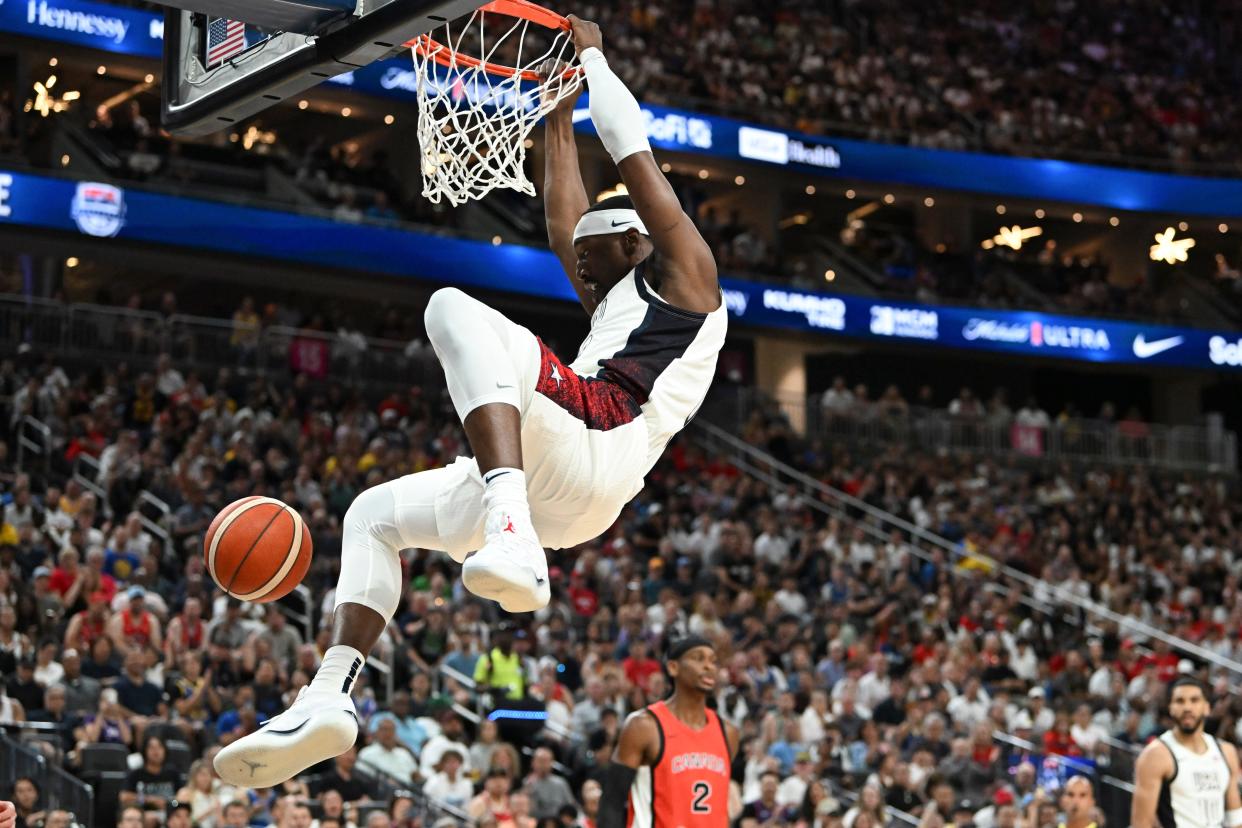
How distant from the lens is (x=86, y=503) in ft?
52.5

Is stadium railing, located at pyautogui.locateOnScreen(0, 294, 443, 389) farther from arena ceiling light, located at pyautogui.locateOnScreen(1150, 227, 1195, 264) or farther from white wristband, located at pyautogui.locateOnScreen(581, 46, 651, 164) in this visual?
arena ceiling light, located at pyautogui.locateOnScreen(1150, 227, 1195, 264)

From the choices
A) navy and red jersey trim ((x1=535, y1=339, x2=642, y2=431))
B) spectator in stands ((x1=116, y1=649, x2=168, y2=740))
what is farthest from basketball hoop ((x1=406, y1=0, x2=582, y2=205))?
spectator in stands ((x1=116, y1=649, x2=168, y2=740))

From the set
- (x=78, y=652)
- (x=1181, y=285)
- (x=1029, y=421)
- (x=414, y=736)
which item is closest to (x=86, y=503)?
(x=78, y=652)

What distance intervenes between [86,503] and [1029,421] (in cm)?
1857

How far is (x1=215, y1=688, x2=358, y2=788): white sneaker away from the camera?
17.1ft

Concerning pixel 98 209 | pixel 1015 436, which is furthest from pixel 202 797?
pixel 1015 436

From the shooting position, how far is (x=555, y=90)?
6.59 m

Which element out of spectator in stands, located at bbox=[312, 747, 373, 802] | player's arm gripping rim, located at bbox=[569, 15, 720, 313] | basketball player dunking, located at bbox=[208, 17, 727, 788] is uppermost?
player's arm gripping rim, located at bbox=[569, 15, 720, 313]

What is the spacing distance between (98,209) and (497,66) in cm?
1803

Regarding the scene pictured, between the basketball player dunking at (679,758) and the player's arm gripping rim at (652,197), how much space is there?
328 centimetres

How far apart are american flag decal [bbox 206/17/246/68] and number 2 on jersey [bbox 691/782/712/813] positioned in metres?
4.43

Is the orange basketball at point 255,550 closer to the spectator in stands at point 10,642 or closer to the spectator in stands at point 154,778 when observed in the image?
the spectator in stands at point 154,778

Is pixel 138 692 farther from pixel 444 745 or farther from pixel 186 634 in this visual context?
pixel 444 745

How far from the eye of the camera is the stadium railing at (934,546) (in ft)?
70.5
